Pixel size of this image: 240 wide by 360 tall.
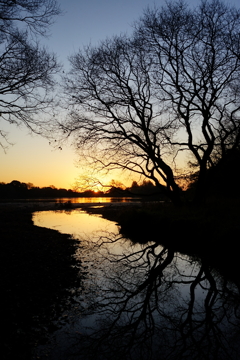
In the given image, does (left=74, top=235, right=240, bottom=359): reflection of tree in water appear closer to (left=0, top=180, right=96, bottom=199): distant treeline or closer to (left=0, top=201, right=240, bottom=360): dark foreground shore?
(left=0, top=201, right=240, bottom=360): dark foreground shore

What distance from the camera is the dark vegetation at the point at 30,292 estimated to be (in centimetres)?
418

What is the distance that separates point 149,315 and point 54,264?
13.4 ft

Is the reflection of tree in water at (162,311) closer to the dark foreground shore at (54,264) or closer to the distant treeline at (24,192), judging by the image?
the dark foreground shore at (54,264)

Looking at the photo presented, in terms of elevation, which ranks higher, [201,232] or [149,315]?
[201,232]

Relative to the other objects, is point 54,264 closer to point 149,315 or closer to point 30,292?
point 30,292

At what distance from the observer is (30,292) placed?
5.90 metres

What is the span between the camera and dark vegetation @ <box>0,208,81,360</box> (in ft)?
13.7

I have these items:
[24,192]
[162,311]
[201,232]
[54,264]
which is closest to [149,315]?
[162,311]

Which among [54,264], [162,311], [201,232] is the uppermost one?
[201,232]

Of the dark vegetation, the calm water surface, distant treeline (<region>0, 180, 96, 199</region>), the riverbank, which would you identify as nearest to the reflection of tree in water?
the calm water surface

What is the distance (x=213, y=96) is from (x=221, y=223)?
9.04 meters

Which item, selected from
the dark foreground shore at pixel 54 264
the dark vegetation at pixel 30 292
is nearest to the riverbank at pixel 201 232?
the dark foreground shore at pixel 54 264

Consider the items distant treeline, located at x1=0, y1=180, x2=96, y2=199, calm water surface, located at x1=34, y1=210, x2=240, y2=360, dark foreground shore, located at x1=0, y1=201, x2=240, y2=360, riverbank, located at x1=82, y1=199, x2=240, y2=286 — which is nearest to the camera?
calm water surface, located at x1=34, y1=210, x2=240, y2=360

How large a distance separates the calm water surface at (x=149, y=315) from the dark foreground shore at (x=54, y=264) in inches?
14.2
